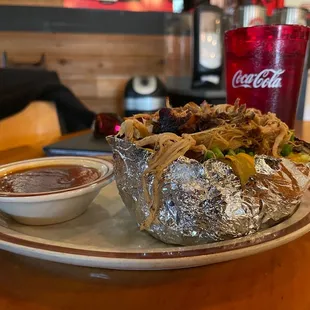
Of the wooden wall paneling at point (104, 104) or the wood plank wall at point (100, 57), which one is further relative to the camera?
the wooden wall paneling at point (104, 104)

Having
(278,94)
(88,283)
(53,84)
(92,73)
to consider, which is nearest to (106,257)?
(88,283)

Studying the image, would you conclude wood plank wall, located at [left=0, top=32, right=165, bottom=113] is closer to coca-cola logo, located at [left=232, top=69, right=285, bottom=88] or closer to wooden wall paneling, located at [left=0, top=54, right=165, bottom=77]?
wooden wall paneling, located at [left=0, top=54, right=165, bottom=77]

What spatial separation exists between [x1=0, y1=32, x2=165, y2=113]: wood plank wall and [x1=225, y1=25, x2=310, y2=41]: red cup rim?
2.49 metres

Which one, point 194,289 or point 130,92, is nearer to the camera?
point 194,289

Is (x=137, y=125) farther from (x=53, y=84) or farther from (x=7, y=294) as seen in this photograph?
(x=53, y=84)

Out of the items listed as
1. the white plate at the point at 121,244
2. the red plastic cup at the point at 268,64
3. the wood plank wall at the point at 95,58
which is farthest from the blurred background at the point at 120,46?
the white plate at the point at 121,244

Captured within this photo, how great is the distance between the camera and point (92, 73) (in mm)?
3340

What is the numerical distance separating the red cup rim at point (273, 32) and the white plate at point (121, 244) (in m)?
0.44

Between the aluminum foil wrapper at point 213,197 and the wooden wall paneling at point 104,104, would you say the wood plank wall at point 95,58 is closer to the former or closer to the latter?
the wooden wall paneling at point 104,104

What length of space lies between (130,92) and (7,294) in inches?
104

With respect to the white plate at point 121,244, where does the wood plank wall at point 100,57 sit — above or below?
below

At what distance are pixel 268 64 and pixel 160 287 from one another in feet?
2.03

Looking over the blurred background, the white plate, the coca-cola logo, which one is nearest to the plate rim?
the white plate

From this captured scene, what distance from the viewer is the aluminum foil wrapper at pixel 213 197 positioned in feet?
1.61
